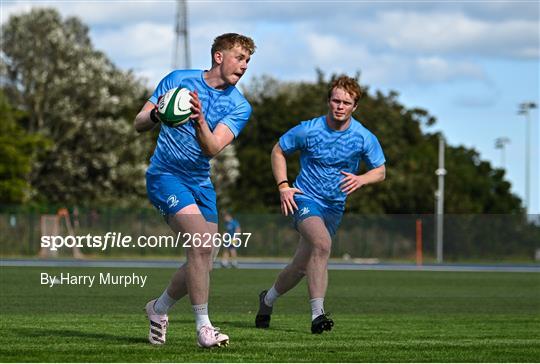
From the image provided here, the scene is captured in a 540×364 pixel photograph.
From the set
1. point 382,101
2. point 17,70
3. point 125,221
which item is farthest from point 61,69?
point 382,101

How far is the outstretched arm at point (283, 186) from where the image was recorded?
36.4ft

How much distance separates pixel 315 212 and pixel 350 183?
0.63 meters

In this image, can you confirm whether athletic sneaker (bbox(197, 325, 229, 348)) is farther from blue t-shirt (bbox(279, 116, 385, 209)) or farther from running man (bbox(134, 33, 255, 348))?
blue t-shirt (bbox(279, 116, 385, 209))

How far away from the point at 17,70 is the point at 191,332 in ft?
187

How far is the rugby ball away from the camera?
8750 mm

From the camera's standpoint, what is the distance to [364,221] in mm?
57312

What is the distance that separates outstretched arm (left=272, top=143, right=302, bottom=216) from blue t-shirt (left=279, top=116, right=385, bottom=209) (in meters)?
0.09

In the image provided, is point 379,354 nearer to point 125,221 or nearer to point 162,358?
point 162,358

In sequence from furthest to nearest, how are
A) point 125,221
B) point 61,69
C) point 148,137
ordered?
1. point 148,137
2. point 61,69
3. point 125,221

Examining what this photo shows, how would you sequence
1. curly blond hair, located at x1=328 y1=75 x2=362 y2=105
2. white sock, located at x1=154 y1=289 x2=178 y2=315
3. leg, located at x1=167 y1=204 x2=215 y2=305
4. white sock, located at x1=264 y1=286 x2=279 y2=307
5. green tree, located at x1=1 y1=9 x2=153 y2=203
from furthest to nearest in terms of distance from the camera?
1. green tree, located at x1=1 y1=9 x2=153 y2=203
2. white sock, located at x1=264 y1=286 x2=279 y2=307
3. curly blond hair, located at x1=328 y1=75 x2=362 y2=105
4. white sock, located at x1=154 y1=289 x2=178 y2=315
5. leg, located at x1=167 y1=204 x2=215 y2=305

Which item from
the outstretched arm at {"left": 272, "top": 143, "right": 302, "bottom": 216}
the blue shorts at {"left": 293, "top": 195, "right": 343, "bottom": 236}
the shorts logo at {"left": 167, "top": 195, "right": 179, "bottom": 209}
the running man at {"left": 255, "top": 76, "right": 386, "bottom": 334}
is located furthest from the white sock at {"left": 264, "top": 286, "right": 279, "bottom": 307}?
the shorts logo at {"left": 167, "top": 195, "right": 179, "bottom": 209}

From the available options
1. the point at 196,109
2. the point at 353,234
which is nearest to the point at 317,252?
the point at 196,109

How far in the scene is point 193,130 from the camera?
30.4 feet

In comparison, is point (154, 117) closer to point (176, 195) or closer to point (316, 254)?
point (176, 195)
